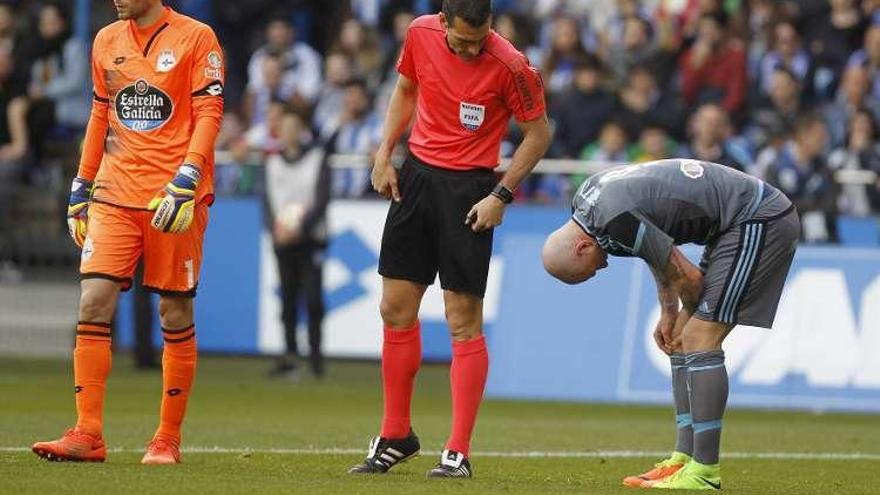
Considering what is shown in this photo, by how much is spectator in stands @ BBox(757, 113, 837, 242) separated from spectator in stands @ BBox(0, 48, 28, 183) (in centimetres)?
833

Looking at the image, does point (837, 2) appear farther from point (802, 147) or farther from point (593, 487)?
point (593, 487)

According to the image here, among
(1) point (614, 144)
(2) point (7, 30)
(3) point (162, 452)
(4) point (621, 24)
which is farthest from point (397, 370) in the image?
(2) point (7, 30)

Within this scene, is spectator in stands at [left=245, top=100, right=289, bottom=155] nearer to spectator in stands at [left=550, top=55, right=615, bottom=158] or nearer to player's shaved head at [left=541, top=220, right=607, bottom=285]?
spectator in stands at [left=550, top=55, right=615, bottom=158]

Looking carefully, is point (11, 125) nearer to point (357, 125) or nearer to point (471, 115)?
point (357, 125)

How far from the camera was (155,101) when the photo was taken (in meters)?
9.76

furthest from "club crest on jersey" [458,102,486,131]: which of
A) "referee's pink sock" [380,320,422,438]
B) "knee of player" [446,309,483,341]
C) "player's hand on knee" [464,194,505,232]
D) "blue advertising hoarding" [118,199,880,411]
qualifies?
"blue advertising hoarding" [118,199,880,411]

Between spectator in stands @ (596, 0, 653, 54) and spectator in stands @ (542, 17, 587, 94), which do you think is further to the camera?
spectator in stands @ (596, 0, 653, 54)

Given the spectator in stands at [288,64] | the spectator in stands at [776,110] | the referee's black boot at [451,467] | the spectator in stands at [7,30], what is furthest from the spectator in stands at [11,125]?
the referee's black boot at [451,467]

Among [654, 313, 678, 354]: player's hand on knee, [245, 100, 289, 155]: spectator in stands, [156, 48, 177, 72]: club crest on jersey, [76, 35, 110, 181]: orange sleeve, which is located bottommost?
[245, 100, 289, 155]: spectator in stands

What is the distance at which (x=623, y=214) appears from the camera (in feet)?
28.7

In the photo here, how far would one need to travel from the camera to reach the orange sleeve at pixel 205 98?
9.66 metres

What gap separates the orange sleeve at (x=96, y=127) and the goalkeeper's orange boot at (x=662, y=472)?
3.16 m

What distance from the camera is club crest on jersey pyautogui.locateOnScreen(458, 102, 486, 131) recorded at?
9609 millimetres

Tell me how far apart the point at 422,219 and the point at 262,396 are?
6.69m
